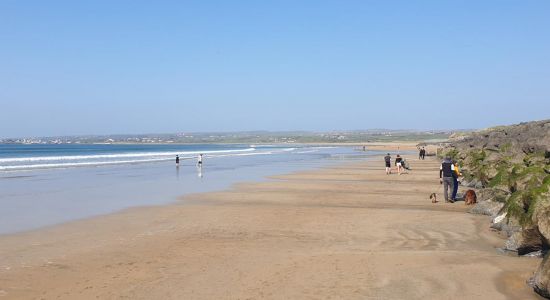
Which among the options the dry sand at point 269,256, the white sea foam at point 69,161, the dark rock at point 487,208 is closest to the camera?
the dry sand at point 269,256

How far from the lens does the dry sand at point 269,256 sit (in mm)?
7363

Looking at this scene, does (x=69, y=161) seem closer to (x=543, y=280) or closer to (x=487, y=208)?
(x=487, y=208)

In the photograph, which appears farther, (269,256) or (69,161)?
(69,161)

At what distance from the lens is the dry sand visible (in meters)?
7.36

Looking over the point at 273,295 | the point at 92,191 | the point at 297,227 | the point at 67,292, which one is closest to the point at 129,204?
the point at 92,191

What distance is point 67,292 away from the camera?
24.7 ft

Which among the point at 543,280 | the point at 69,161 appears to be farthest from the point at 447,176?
the point at 69,161

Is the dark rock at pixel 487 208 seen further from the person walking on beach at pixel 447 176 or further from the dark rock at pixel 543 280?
the dark rock at pixel 543 280

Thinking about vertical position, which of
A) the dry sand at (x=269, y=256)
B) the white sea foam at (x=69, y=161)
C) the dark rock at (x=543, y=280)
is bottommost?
the white sea foam at (x=69, y=161)

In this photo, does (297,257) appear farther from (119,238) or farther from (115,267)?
(119,238)

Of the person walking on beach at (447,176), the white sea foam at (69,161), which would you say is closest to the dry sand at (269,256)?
the person walking on beach at (447,176)

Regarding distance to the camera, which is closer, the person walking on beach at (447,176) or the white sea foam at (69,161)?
the person walking on beach at (447,176)

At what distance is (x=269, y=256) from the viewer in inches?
378

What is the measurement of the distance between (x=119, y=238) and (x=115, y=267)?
2947mm
